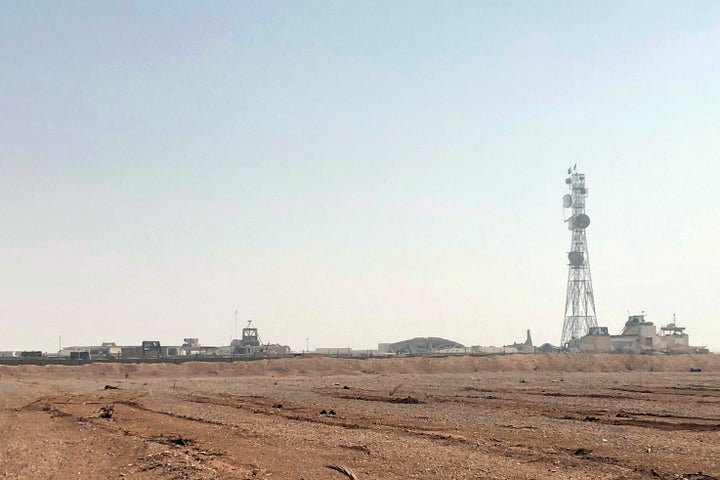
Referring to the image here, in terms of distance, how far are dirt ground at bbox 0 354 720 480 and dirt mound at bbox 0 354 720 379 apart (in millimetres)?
40186

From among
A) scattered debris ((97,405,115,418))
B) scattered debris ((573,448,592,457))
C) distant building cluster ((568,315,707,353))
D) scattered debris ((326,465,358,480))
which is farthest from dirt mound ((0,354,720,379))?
scattered debris ((573,448,592,457))

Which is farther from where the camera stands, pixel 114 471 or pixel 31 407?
pixel 31 407

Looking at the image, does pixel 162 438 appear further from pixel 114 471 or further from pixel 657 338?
pixel 657 338

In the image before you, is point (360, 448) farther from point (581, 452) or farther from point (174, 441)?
point (581, 452)

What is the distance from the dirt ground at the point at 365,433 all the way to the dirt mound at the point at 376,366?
40.2 meters

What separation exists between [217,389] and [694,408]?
44.0 metres

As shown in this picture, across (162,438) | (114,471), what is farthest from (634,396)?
(114,471)

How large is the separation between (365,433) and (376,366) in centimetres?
8624

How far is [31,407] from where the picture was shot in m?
54.8

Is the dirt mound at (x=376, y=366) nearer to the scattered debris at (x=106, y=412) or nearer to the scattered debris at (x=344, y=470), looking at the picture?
the scattered debris at (x=106, y=412)

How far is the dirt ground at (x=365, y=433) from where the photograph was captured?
26109 mm

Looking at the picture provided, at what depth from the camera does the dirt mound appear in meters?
109

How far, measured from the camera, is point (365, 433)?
1377 inches

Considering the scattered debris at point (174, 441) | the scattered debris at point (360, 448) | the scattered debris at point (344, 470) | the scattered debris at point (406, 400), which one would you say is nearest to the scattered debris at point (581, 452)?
the scattered debris at point (360, 448)
